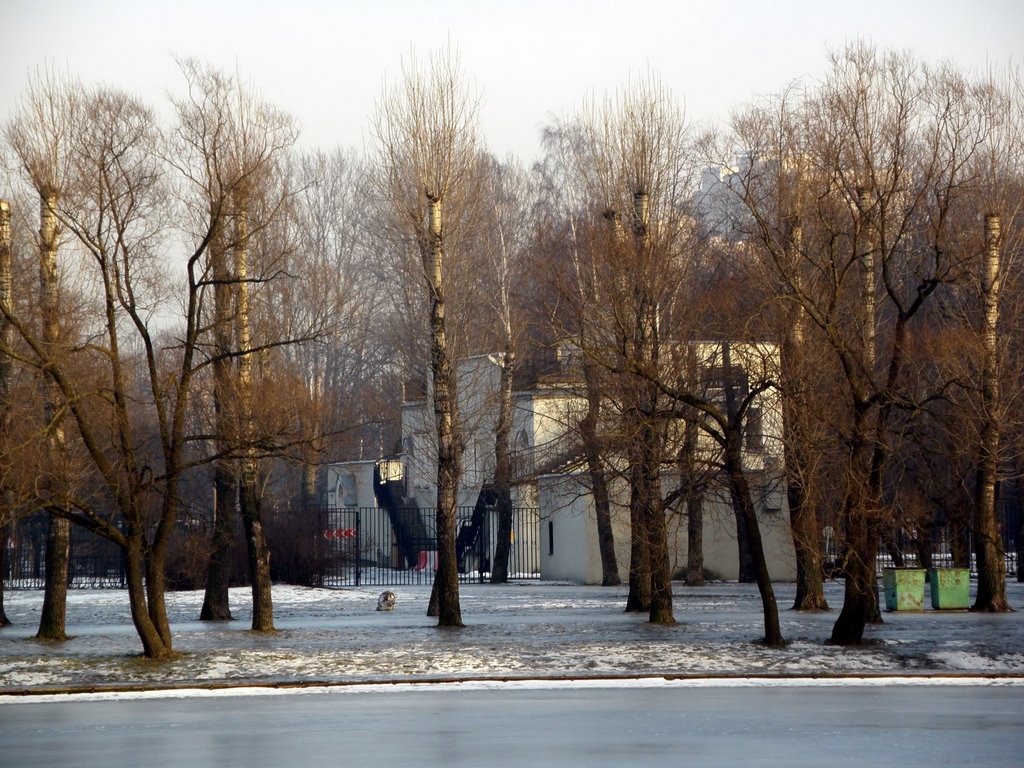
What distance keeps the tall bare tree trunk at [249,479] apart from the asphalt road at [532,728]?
7.38 metres

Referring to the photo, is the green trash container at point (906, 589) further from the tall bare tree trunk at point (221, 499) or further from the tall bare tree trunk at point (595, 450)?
the tall bare tree trunk at point (221, 499)

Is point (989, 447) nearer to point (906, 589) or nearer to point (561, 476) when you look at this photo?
point (906, 589)

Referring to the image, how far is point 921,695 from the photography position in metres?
14.8

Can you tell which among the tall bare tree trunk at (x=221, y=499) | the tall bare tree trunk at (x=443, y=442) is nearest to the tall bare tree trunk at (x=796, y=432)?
the tall bare tree trunk at (x=443, y=442)

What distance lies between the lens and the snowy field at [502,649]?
16953 millimetres

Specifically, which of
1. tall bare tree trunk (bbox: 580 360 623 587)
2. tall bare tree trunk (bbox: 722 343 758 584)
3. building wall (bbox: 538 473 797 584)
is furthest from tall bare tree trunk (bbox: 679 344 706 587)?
building wall (bbox: 538 473 797 584)

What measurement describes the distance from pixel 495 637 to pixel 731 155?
38.1 ft

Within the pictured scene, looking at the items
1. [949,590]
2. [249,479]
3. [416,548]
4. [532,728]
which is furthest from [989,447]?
[416,548]

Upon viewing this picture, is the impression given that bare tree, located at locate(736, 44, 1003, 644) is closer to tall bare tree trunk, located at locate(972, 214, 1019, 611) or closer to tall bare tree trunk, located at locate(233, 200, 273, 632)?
tall bare tree trunk, located at locate(972, 214, 1019, 611)

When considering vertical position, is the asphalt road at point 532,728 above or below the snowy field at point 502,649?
below

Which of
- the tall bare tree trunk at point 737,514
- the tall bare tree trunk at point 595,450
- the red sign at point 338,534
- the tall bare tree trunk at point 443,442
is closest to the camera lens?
the tall bare tree trunk at point 443,442

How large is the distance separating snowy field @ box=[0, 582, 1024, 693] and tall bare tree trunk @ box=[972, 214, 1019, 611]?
0.79m

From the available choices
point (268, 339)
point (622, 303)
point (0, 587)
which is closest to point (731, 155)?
point (622, 303)

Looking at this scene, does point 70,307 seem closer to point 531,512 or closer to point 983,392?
point 983,392
